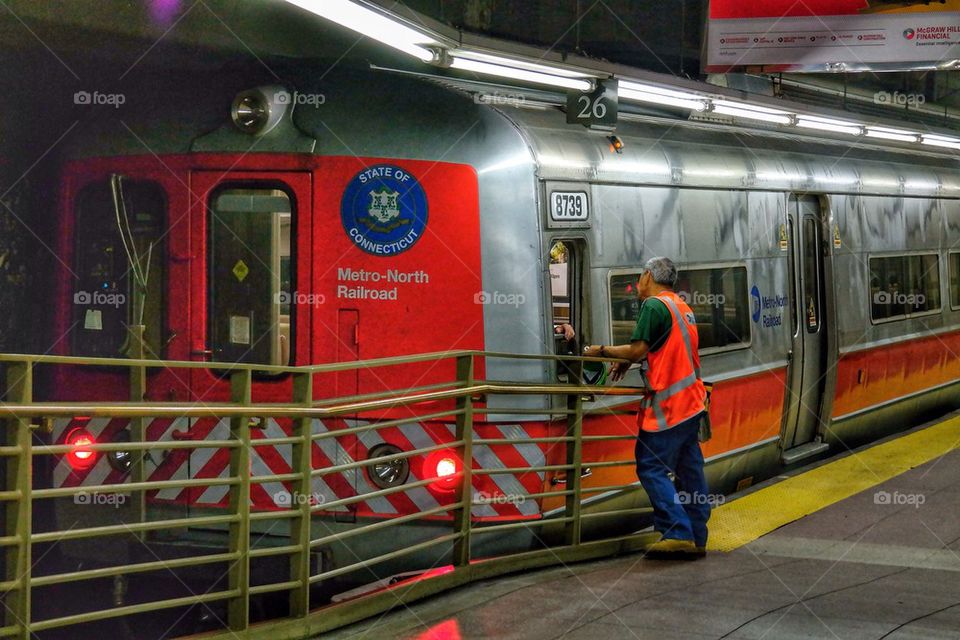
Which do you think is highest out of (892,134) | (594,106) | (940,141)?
(940,141)

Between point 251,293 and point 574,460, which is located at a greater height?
point 251,293

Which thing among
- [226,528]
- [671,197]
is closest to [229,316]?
[226,528]

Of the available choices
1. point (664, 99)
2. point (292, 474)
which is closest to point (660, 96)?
point (664, 99)

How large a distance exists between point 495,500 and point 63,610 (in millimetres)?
2959

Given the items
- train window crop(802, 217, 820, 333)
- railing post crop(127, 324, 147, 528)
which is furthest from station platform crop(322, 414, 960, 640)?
train window crop(802, 217, 820, 333)

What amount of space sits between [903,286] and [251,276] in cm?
A: 824

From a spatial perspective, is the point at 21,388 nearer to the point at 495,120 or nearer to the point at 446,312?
the point at 446,312

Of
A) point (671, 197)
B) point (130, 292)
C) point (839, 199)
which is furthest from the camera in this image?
point (839, 199)

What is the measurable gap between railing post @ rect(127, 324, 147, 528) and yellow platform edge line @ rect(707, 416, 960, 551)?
11.0 feet

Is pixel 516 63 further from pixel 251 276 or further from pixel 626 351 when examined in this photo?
pixel 251 276

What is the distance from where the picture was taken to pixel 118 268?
7.36 metres

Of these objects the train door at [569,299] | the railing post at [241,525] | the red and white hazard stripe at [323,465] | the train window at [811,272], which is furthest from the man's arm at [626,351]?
the train window at [811,272]

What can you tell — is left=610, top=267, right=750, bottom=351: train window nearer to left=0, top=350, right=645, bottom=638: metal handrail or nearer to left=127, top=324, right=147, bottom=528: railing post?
left=0, top=350, right=645, bottom=638: metal handrail

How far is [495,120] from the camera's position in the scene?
7.19 meters
